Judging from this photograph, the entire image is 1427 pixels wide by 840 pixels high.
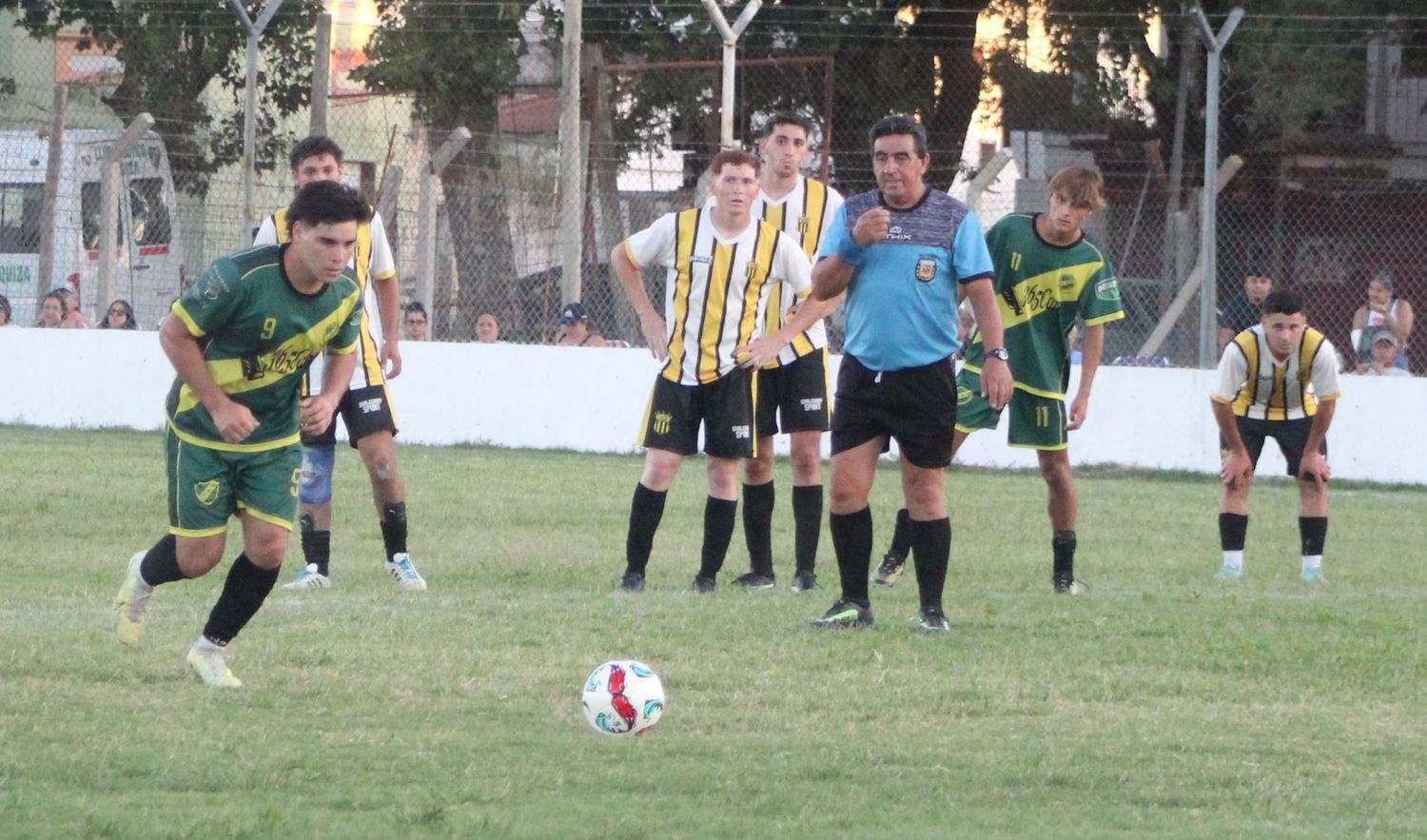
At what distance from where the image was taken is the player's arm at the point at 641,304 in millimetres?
8461

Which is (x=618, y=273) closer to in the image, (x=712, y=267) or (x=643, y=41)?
(x=712, y=267)

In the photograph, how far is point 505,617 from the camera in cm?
756

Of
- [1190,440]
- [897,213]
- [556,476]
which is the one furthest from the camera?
[1190,440]

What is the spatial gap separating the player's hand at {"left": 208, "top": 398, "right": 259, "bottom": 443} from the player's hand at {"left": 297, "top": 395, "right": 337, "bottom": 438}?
21 cm

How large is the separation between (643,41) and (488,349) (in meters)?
7.14

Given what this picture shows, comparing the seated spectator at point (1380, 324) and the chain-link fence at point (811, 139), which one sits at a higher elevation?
the chain-link fence at point (811, 139)

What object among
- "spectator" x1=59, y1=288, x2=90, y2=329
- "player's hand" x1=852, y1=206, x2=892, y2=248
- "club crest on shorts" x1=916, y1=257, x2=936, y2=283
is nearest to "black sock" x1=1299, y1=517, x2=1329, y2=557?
"club crest on shorts" x1=916, y1=257, x2=936, y2=283

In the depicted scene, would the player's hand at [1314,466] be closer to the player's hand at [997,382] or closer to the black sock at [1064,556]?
the black sock at [1064,556]

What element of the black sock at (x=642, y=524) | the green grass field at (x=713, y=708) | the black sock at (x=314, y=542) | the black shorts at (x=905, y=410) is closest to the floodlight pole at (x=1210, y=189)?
the green grass field at (x=713, y=708)

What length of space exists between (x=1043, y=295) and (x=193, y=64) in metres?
17.2

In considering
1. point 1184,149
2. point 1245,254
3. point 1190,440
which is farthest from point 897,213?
point 1184,149

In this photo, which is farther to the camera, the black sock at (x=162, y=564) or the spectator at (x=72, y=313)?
the spectator at (x=72, y=313)

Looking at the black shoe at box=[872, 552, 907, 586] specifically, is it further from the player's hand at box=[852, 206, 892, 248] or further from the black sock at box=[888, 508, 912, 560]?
the player's hand at box=[852, 206, 892, 248]

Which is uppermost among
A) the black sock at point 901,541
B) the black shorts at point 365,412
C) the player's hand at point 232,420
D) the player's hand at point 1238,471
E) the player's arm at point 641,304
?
the player's arm at point 641,304
